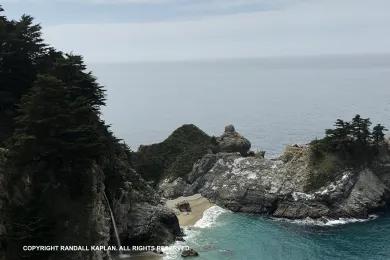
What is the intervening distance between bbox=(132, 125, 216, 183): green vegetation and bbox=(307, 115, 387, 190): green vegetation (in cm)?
2155

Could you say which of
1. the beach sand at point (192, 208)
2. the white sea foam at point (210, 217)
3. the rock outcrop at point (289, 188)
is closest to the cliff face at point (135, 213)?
the white sea foam at point (210, 217)

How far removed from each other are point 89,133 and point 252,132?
99952 millimetres

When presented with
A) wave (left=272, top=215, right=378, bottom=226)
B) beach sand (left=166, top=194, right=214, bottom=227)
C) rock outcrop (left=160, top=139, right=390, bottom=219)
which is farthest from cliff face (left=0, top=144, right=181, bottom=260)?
rock outcrop (left=160, top=139, right=390, bottom=219)

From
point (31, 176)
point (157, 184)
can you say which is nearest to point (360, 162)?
point (157, 184)

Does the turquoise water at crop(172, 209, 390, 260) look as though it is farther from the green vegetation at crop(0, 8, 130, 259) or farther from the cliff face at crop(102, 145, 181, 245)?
the green vegetation at crop(0, 8, 130, 259)

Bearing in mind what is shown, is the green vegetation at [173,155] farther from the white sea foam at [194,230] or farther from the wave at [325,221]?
the wave at [325,221]

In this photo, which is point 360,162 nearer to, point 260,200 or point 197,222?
point 260,200

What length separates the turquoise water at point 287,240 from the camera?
49.9 metres

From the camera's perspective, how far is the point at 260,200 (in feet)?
223

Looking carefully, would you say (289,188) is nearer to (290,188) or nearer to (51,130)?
(290,188)

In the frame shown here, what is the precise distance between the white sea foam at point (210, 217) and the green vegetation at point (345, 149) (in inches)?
519

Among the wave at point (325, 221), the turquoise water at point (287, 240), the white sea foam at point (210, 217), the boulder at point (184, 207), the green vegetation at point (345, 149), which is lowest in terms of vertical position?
the turquoise water at point (287, 240)

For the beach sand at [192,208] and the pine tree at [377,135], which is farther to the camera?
the pine tree at [377,135]

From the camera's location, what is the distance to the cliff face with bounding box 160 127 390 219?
6488 cm
